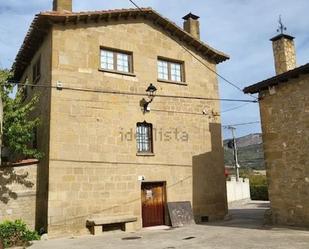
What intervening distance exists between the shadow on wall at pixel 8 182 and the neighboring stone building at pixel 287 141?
8810 millimetres

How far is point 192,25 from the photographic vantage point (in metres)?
18.8

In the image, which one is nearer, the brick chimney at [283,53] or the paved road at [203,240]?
the paved road at [203,240]

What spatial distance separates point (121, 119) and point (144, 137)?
1.29 metres

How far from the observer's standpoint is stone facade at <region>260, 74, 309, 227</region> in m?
12.9

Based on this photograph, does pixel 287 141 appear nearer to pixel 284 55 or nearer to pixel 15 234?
pixel 284 55

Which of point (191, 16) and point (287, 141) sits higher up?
point (191, 16)

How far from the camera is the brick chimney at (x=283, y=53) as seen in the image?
15.6m

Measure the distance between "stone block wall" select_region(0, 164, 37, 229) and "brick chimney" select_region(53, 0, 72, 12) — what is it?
616 centimetres

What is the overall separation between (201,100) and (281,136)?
4794mm

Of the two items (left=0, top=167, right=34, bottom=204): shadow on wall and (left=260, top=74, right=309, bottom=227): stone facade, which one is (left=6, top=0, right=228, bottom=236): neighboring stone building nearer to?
(left=0, top=167, right=34, bottom=204): shadow on wall

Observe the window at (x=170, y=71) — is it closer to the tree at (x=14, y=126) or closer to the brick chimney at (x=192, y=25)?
the brick chimney at (x=192, y=25)

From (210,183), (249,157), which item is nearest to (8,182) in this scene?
(210,183)

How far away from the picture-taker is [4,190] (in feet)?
43.1

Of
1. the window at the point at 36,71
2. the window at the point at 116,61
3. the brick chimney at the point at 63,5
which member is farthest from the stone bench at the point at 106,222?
Result: the brick chimney at the point at 63,5
